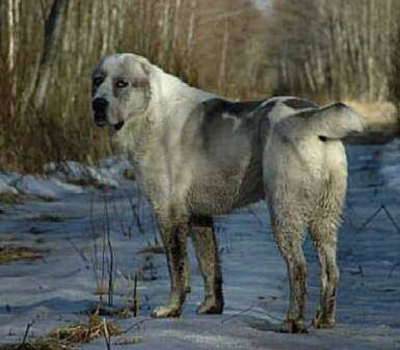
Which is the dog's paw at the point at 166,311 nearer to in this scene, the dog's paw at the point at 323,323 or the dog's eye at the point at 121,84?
the dog's paw at the point at 323,323

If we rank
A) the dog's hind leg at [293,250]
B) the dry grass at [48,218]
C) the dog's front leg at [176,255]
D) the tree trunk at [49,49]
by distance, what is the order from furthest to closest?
the tree trunk at [49,49]
the dry grass at [48,218]
the dog's front leg at [176,255]
the dog's hind leg at [293,250]

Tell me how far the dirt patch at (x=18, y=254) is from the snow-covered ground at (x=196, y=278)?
9 centimetres

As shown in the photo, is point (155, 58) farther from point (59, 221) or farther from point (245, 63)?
point (245, 63)

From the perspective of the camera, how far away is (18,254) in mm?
6785

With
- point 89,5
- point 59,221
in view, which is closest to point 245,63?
point 89,5

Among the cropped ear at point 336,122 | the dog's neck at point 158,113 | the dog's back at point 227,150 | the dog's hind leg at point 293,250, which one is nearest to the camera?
the cropped ear at point 336,122

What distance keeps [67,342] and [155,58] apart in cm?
947

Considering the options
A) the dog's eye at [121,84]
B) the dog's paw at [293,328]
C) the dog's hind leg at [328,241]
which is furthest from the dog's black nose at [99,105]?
the dog's paw at [293,328]

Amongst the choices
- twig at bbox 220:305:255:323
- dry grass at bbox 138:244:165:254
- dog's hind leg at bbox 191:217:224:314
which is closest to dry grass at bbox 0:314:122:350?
twig at bbox 220:305:255:323

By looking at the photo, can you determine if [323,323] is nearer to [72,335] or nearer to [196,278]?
[72,335]

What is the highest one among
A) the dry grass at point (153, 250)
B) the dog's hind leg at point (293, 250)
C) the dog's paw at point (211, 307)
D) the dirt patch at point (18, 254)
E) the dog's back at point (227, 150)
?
the dog's back at point (227, 150)

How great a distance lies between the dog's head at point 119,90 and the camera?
463cm

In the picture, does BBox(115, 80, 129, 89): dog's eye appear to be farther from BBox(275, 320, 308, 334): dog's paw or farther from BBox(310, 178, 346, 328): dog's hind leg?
BBox(275, 320, 308, 334): dog's paw

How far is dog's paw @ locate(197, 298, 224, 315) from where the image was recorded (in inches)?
182
